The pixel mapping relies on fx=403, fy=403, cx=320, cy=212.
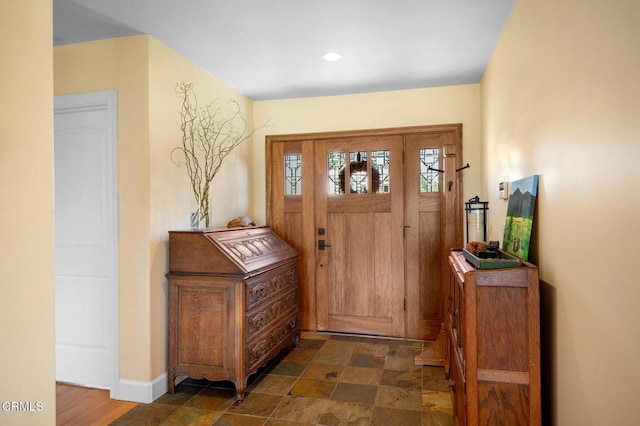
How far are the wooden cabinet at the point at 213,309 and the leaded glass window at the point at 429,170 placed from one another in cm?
202

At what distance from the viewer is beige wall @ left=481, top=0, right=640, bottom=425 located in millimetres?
1187

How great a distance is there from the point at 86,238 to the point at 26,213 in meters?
1.53

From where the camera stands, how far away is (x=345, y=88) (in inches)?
166

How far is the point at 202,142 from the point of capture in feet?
11.9

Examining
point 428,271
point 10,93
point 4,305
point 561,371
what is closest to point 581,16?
point 561,371

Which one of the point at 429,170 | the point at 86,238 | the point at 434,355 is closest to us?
the point at 86,238

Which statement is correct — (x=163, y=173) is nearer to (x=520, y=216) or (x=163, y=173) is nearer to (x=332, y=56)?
(x=332, y=56)

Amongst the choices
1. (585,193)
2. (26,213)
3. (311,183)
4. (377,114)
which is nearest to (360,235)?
(311,183)

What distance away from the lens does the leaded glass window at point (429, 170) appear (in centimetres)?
422

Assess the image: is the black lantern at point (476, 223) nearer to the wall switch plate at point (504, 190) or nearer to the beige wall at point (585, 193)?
the wall switch plate at point (504, 190)

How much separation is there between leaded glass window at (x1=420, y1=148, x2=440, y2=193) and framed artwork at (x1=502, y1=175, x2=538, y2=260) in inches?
64.0

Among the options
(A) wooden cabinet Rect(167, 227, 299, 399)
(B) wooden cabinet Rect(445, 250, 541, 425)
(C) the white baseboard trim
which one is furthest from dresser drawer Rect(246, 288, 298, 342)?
(B) wooden cabinet Rect(445, 250, 541, 425)

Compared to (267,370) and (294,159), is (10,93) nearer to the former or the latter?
(267,370)

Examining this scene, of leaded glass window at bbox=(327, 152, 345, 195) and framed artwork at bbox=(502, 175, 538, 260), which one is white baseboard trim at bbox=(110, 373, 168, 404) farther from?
framed artwork at bbox=(502, 175, 538, 260)
